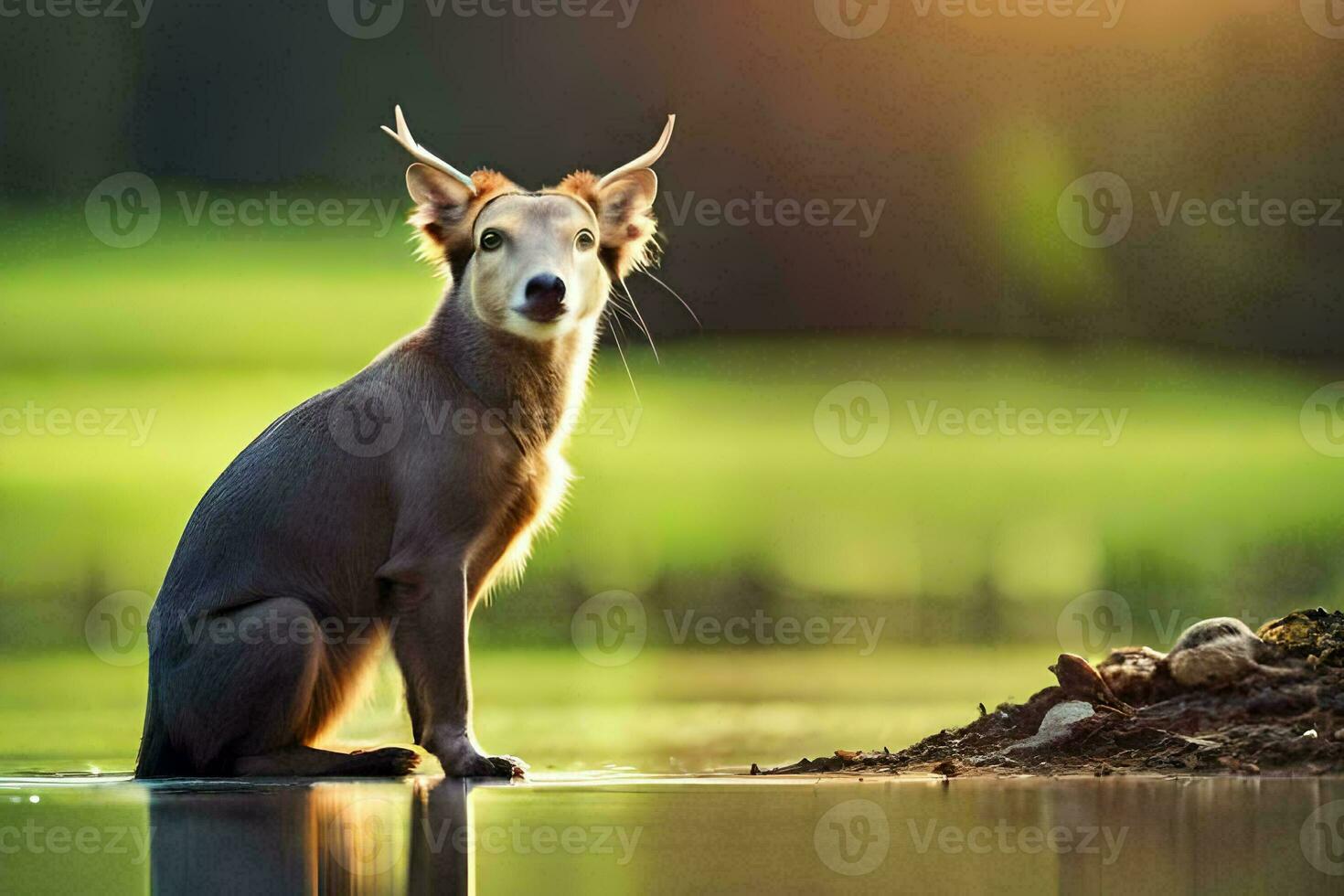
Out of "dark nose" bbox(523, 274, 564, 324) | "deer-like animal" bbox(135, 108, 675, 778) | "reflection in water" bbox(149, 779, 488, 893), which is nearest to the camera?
"reflection in water" bbox(149, 779, 488, 893)

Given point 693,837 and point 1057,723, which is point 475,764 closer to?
point 693,837

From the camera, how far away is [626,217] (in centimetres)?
630

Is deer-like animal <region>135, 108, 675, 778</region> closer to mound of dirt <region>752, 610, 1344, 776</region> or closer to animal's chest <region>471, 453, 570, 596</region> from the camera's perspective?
animal's chest <region>471, 453, 570, 596</region>

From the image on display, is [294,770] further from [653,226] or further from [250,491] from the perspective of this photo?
[653,226]

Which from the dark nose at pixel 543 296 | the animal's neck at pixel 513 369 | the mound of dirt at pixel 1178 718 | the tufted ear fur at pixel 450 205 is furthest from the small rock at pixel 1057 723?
the tufted ear fur at pixel 450 205

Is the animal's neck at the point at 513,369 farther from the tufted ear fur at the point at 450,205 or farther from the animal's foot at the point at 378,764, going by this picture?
the animal's foot at the point at 378,764

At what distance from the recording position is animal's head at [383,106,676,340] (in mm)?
5773

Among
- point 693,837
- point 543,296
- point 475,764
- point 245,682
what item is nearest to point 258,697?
point 245,682

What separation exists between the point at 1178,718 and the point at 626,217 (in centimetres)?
289

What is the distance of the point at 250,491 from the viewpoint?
5816 millimetres

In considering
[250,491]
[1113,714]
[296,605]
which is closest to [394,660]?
[296,605]

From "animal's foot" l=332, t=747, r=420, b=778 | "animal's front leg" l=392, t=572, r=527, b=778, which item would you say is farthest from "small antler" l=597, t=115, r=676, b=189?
"animal's foot" l=332, t=747, r=420, b=778

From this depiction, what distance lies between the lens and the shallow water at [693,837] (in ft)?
10.1

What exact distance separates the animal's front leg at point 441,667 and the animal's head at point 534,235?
1.08 meters
